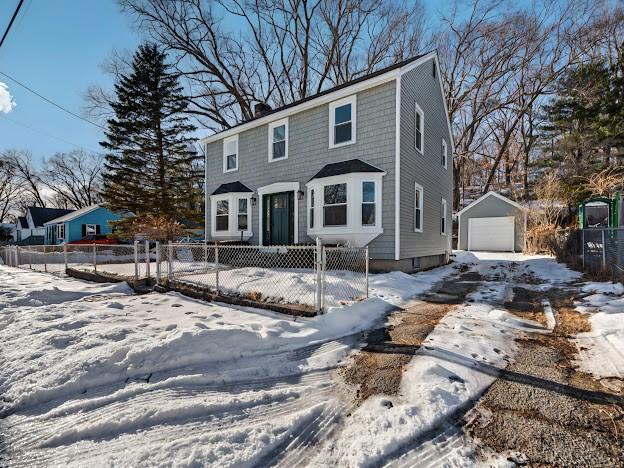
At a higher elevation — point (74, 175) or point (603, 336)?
point (74, 175)

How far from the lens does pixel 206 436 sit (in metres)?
1.91

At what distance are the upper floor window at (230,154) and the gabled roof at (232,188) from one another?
0.76 meters

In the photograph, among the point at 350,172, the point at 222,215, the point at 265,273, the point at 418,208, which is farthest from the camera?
the point at 222,215

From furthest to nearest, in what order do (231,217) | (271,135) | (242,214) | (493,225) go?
(493,225), (231,217), (242,214), (271,135)

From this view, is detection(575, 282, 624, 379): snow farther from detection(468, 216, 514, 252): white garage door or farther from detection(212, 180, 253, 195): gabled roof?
detection(468, 216, 514, 252): white garage door

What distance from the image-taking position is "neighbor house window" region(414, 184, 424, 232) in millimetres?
10023

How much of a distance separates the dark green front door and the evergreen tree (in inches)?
318

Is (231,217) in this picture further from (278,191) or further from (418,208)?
(418,208)

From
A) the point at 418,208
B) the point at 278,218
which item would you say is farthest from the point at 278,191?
the point at 418,208

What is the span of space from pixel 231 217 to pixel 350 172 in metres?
5.79

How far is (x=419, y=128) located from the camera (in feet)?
34.1

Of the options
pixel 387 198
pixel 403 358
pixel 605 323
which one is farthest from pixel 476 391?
pixel 387 198

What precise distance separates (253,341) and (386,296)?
10.4 ft

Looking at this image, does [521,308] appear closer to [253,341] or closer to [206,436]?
[253,341]
